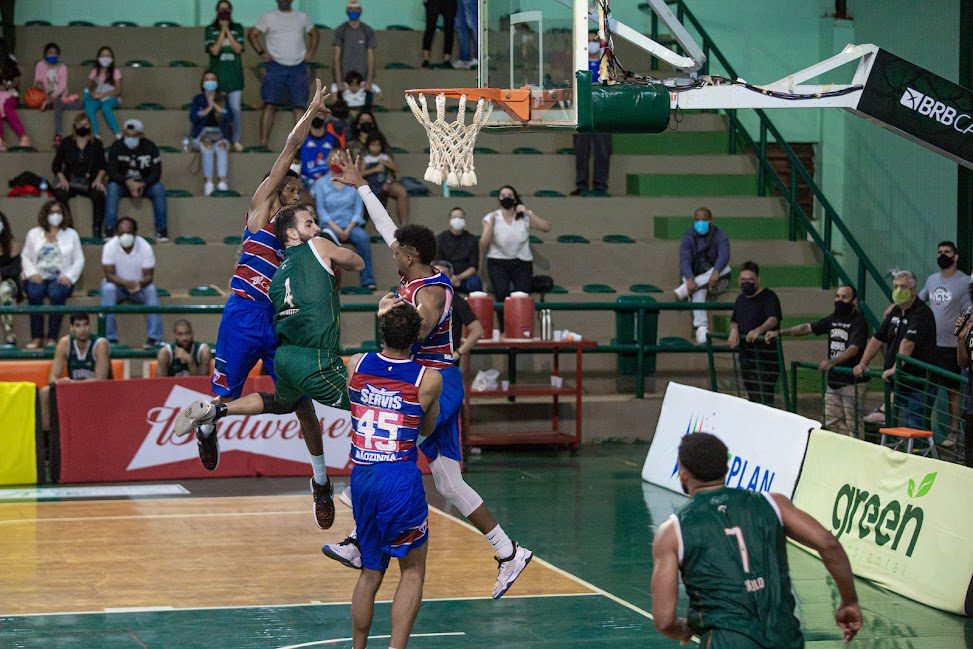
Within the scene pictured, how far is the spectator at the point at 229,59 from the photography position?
65.1 ft

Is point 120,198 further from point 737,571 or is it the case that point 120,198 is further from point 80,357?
point 737,571

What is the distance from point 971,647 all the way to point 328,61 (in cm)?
1635

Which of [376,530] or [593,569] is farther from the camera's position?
[593,569]

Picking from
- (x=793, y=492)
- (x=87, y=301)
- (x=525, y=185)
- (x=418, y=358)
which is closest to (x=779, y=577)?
(x=418, y=358)

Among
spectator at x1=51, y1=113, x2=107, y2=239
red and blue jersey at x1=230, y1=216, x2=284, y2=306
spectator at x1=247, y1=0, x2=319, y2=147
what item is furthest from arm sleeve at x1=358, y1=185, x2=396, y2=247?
spectator at x1=247, y1=0, x2=319, y2=147

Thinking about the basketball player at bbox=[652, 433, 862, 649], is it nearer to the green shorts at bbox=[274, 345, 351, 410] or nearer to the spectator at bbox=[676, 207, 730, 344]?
the green shorts at bbox=[274, 345, 351, 410]

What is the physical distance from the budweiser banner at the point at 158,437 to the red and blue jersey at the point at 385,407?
771 centimetres

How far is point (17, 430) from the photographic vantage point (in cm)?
1395

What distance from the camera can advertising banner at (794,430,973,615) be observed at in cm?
909

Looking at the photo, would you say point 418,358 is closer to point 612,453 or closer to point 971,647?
point 971,647

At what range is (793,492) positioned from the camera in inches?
440

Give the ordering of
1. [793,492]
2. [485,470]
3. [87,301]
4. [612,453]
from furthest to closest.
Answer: [87,301] < [612,453] < [485,470] < [793,492]

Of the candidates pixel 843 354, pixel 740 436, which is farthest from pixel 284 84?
pixel 740 436

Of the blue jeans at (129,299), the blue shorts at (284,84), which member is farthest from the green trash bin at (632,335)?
the blue shorts at (284,84)
